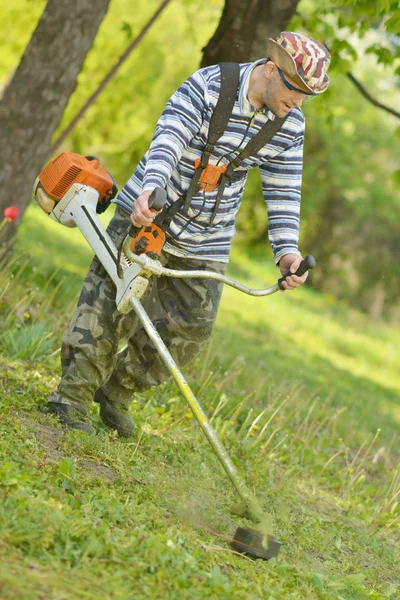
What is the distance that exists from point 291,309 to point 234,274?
1.36 m

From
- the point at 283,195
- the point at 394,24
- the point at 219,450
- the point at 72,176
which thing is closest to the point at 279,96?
the point at 283,195

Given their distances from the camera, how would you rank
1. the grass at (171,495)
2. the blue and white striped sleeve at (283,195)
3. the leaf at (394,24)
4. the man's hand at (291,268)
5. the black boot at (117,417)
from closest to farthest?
1. the grass at (171,495)
2. the man's hand at (291,268)
3. the blue and white striped sleeve at (283,195)
4. the black boot at (117,417)
5. the leaf at (394,24)

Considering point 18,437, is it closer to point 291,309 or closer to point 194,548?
point 194,548

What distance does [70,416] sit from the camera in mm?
4090

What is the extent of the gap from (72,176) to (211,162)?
27.5 inches

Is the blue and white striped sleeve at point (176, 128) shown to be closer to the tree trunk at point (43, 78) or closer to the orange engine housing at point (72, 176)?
the orange engine housing at point (72, 176)

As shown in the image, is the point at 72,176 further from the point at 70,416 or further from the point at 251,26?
the point at 251,26

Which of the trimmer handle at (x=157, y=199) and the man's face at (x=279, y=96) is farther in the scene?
the man's face at (x=279, y=96)

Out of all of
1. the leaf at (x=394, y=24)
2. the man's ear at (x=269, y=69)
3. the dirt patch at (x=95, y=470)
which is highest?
the leaf at (x=394, y=24)

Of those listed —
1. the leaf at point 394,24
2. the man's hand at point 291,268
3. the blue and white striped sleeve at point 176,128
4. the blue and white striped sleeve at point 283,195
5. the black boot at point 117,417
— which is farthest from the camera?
the leaf at point 394,24

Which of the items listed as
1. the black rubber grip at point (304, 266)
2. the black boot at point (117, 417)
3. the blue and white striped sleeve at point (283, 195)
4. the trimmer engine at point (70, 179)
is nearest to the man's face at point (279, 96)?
the blue and white striped sleeve at point (283, 195)

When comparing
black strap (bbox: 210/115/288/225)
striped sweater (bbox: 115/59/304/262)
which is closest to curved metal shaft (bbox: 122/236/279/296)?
striped sweater (bbox: 115/59/304/262)

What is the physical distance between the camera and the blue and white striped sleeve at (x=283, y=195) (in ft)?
13.3

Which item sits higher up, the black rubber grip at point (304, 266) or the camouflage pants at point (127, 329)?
the black rubber grip at point (304, 266)
